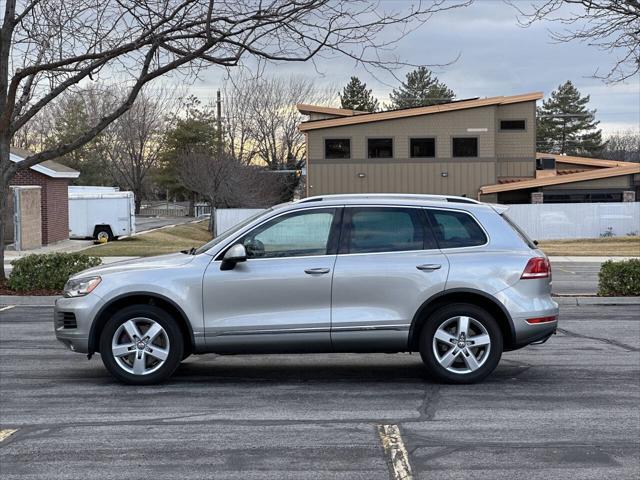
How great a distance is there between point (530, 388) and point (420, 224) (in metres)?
1.83

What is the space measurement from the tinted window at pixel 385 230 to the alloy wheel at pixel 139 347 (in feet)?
6.42

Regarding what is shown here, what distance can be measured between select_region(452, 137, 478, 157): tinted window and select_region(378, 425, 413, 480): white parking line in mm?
34676

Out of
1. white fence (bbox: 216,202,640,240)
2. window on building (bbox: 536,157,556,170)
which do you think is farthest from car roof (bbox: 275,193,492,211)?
window on building (bbox: 536,157,556,170)

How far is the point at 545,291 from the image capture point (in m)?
7.98

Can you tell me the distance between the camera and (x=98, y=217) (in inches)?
1510

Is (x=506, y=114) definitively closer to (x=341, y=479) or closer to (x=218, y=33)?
(x=218, y=33)

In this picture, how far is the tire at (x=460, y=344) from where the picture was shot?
307 inches

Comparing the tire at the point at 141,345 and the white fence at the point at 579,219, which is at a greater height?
the white fence at the point at 579,219

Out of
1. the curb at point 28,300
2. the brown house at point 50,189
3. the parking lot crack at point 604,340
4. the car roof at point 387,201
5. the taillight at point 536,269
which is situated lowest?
the parking lot crack at point 604,340

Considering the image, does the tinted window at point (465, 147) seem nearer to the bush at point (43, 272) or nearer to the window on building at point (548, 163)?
the window on building at point (548, 163)

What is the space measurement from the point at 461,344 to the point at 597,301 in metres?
→ 7.68

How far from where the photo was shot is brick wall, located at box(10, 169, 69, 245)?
3259cm

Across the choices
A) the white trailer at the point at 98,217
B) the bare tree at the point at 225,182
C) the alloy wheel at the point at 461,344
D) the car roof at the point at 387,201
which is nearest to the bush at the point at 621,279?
the car roof at the point at 387,201

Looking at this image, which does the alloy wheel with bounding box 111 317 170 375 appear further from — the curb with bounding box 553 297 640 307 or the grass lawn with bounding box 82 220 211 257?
the grass lawn with bounding box 82 220 211 257
